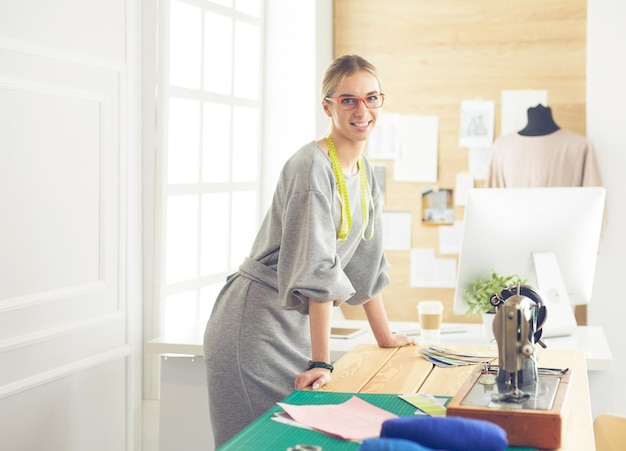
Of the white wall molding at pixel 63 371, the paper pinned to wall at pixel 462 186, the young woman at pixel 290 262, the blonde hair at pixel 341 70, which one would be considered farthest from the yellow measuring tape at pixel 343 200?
the paper pinned to wall at pixel 462 186

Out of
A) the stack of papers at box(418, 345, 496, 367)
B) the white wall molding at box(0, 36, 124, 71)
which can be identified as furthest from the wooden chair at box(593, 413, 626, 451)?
the white wall molding at box(0, 36, 124, 71)

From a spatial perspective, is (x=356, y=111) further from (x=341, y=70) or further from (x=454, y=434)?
(x=454, y=434)

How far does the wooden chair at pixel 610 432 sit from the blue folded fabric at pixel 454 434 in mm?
1021

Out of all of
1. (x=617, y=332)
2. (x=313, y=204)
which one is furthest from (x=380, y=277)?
(x=617, y=332)

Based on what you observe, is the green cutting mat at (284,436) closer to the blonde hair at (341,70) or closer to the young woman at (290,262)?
the young woman at (290,262)

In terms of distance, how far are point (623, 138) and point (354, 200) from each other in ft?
8.85

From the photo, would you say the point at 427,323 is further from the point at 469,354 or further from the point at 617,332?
the point at 617,332

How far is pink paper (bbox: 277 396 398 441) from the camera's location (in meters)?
1.61

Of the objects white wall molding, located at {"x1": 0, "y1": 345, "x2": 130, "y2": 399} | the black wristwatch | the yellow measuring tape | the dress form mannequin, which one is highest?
the dress form mannequin

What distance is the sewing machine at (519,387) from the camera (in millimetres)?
1539

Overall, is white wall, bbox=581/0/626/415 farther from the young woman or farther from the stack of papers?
the young woman

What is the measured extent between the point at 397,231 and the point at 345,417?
11.2 ft

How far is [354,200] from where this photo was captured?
7.71ft

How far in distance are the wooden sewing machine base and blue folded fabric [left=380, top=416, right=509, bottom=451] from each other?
6.6 inches
